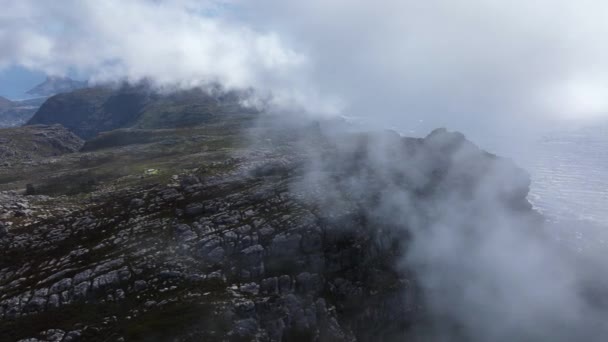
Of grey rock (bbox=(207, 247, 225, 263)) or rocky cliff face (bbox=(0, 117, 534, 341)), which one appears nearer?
rocky cliff face (bbox=(0, 117, 534, 341))

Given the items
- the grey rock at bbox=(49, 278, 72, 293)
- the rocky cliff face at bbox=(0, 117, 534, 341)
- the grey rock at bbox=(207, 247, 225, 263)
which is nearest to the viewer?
the rocky cliff face at bbox=(0, 117, 534, 341)

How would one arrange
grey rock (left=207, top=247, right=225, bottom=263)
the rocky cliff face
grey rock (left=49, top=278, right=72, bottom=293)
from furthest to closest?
grey rock (left=207, top=247, right=225, bottom=263)
grey rock (left=49, top=278, right=72, bottom=293)
the rocky cliff face

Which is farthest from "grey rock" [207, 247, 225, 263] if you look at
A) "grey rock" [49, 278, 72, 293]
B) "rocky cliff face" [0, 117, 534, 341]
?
"grey rock" [49, 278, 72, 293]

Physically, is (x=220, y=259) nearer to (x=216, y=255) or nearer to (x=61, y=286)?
(x=216, y=255)

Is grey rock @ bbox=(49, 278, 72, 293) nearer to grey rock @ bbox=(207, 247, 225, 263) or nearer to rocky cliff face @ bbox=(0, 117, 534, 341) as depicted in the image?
rocky cliff face @ bbox=(0, 117, 534, 341)

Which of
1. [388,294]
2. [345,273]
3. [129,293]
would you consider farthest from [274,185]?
[129,293]

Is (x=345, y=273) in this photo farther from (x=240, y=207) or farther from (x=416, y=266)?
(x=240, y=207)

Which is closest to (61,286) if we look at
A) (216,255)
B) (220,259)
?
(216,255)

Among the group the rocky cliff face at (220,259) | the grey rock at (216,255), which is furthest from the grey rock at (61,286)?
the grey rock at (216,255)

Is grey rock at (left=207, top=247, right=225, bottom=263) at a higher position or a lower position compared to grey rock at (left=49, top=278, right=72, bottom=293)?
higher
